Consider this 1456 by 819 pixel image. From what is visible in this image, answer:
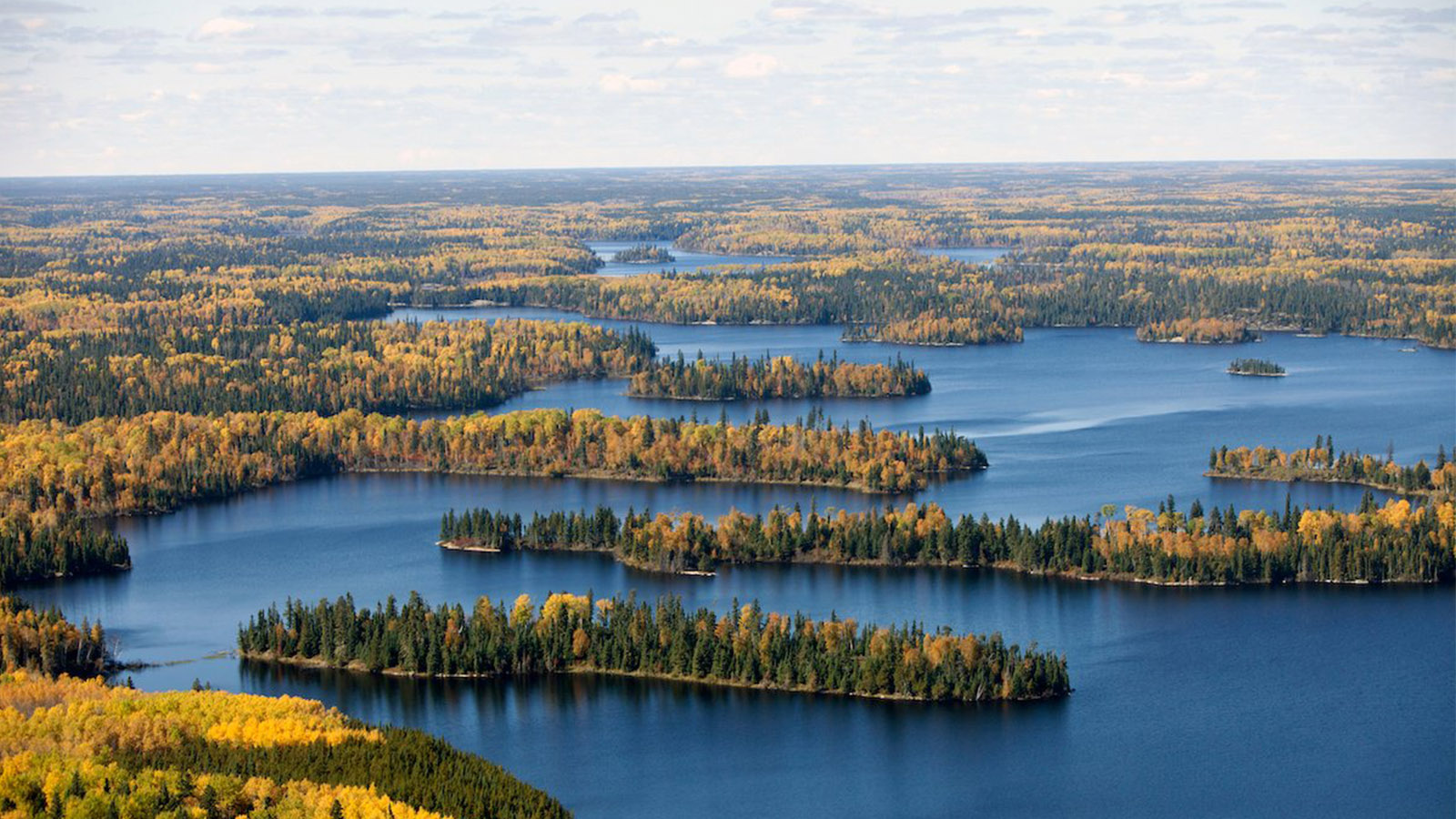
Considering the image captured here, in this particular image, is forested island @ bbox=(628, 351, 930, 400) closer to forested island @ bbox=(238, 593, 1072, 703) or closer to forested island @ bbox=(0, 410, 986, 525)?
forested island @ bbox=(0, 410, 986, 525)

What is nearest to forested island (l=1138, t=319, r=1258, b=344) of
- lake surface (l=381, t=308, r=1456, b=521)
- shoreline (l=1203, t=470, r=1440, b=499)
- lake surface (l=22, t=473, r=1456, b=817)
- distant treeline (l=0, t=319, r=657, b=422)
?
lake surface (l=381, t=308, r=1456, b=521)

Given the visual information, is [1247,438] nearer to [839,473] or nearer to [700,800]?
[839,473]

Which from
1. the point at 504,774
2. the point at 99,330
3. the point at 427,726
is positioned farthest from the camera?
the point at 99,330

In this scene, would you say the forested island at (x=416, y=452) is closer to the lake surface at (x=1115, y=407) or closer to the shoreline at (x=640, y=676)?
the lake surface at (x=1115, y=407)

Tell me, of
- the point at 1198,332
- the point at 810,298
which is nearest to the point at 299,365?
the point at 810,298

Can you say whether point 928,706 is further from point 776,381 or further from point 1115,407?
point 776,381

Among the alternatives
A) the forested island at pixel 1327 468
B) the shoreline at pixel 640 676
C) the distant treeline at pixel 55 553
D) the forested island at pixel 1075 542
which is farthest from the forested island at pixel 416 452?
the shoreline at pixel 640 676

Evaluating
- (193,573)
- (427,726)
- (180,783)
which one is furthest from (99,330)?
(180,783)
